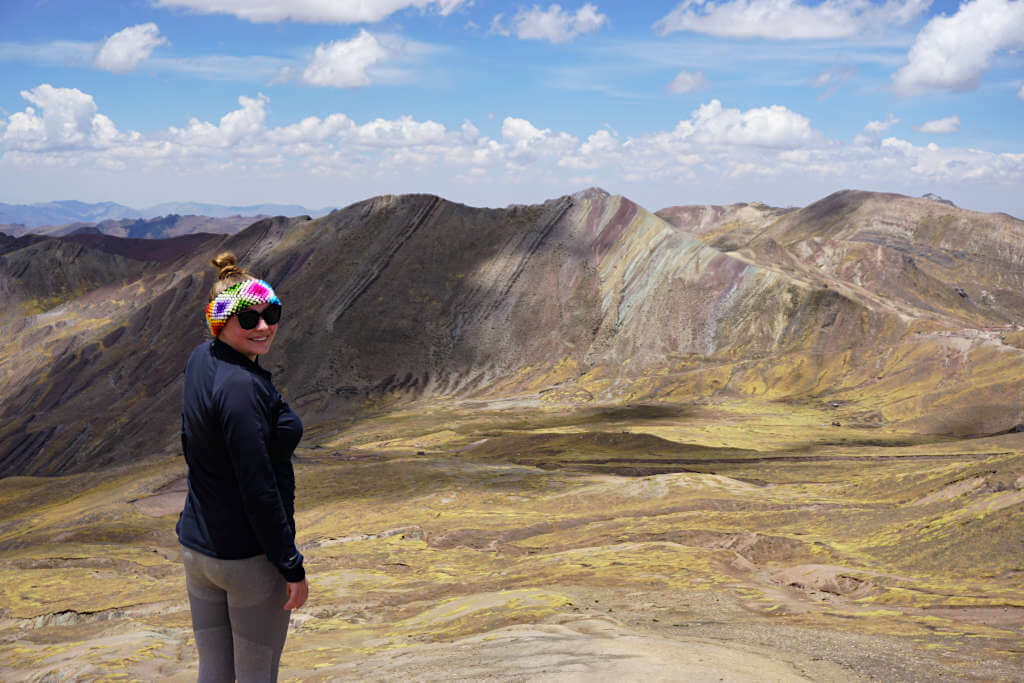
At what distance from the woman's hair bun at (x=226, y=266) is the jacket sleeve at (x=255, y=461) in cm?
100

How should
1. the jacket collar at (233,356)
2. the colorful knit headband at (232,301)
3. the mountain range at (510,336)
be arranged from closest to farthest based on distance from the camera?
the jacket collar at (233,356) → the colorful knit headband at (232,301) → the mountain range at (510,336)

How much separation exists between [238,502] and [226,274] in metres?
1.60

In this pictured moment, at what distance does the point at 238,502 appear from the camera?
475 cm

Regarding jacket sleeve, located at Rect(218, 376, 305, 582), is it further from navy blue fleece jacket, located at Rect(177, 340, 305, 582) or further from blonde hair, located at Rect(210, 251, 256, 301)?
blonde hair, located at Rect(210, 251, 256, 301)

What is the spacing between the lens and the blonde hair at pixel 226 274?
5.20 metres

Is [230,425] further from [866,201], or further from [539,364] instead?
[866,201]

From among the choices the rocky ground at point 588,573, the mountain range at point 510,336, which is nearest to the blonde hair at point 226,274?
the rocky ground at point 588,573

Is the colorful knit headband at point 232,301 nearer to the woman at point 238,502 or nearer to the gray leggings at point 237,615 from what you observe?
the woman at point 238,502

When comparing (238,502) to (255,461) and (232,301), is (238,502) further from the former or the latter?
(232,301)

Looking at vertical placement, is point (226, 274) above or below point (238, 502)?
above

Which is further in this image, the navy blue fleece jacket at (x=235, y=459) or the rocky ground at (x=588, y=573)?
the rocky ground at (x=588, y=573)

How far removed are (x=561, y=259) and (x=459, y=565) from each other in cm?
6881

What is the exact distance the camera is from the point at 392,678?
28.8ft

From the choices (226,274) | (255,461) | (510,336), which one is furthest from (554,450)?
(255,461)
